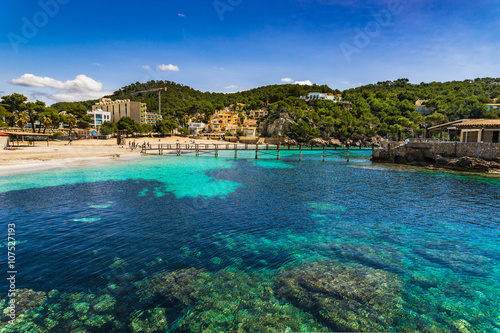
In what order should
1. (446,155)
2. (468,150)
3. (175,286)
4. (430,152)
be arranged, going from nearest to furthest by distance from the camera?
(175,286)
(468,150)
(446,155)
(430,152)

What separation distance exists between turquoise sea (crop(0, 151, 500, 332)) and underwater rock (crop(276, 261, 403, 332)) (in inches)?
1.5

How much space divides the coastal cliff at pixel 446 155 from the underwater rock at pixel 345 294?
3576 centimetres

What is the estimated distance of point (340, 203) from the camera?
18.5 metres

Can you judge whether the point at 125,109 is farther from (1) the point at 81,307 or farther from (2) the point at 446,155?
(1) the point at 81,307

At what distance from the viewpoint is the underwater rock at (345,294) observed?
6370 millimetres

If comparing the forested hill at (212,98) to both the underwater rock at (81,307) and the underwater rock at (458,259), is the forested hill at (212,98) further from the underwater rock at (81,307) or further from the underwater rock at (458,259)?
the underwater rock at (81,307)

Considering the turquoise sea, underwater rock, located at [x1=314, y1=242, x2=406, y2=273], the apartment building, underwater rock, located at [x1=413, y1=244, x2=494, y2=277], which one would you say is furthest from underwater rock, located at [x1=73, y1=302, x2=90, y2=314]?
the apartment building

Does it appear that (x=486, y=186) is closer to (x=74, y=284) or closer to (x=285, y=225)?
(x=285, y=225)

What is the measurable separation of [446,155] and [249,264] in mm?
41146

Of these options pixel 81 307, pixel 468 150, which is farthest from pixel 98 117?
pixel 468 150

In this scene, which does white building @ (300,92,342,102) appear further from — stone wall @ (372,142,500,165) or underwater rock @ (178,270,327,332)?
underwater rock @ (178,270,327,332)

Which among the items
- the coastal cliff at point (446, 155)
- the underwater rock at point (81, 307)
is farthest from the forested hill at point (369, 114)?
the underwater rock at point (81, 307)

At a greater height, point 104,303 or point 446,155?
point 446,155

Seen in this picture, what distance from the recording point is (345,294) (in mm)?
7406
